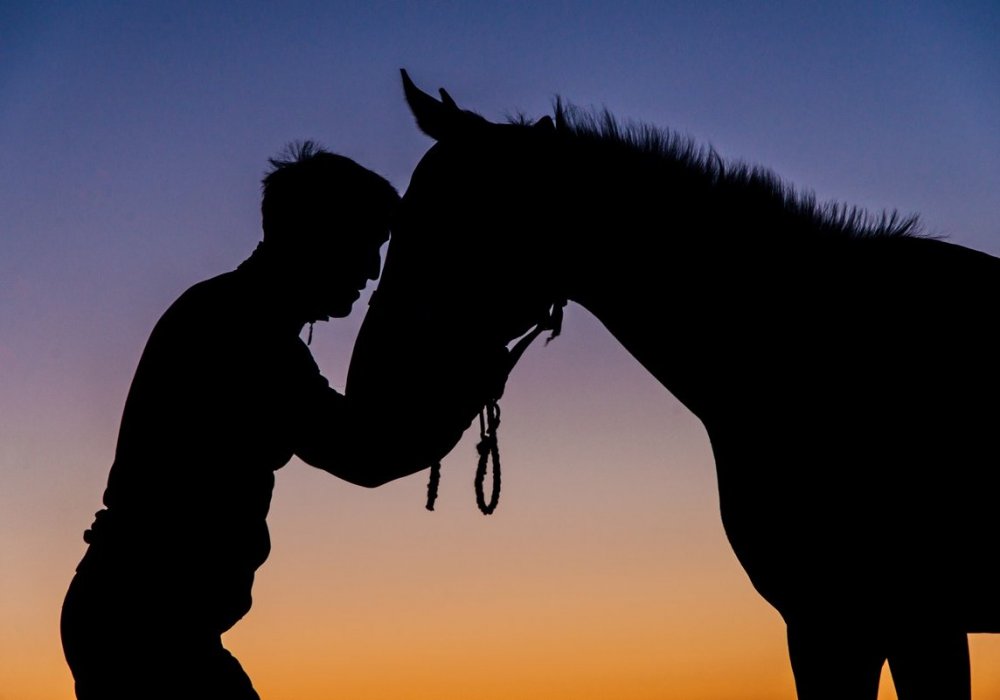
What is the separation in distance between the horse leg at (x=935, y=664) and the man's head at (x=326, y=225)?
1653mm

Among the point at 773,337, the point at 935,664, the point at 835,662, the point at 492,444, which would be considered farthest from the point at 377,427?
the point at 935,664

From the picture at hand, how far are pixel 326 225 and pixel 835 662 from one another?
1715 millimetres

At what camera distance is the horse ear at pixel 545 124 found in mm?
2443

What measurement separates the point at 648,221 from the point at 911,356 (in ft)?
2.43

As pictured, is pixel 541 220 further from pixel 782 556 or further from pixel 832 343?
pixel 782 556

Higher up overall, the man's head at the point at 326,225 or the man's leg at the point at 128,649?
the man's head at the point at 326,225

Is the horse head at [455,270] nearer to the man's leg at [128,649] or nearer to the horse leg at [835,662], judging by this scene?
the man's leg at [128,649]

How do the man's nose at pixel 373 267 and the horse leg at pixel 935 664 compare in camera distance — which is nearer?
the horse leg at pixel 935 664

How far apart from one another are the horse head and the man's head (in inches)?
3.3

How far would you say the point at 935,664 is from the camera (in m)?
2.08

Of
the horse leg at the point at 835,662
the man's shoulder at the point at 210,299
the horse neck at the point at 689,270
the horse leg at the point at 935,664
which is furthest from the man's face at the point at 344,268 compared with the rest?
the horse leg at the point at 935,664

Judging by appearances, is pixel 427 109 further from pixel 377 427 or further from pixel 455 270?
pixel 377 427

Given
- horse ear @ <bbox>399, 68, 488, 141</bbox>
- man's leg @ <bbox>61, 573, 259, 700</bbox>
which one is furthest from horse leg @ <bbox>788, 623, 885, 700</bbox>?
horse ear @ <bbox>399, 68, 488, 141</bbox>

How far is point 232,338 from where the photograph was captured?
2.09 meters
